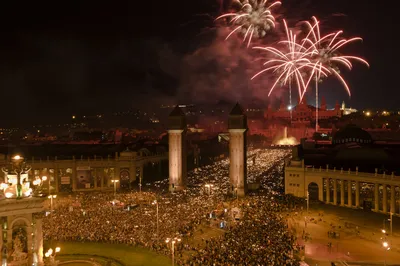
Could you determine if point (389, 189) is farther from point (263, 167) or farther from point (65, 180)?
point (65, 180)

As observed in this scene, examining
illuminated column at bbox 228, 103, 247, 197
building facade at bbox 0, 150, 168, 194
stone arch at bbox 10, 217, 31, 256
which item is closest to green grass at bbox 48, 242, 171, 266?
stone arch at bbox 10, 217, 31, 256

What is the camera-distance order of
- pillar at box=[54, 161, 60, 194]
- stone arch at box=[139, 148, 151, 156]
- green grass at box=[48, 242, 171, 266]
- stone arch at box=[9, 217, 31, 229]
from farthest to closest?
stone arch at box=[139, 148, 151, 156] → pillar at box=[54, 161, 60, 194] → green grass at box=[48, 242, 171, 266] → stone arch at box=[9, 217, 31, 229]

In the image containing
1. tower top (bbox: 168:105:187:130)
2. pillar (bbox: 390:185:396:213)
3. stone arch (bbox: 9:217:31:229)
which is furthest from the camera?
tower top (bbox: 168:105:187:130)

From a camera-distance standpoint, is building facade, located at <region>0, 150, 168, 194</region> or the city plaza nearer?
the city plaza

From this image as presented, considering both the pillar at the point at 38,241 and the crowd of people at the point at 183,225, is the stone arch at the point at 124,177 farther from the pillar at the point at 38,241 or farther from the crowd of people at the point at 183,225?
the pillar at the point at 38,241

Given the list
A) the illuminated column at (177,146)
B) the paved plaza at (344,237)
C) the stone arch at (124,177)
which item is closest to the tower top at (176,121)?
the illuminated column at (177,146)

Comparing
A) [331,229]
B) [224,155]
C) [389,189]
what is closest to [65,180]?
[331,229]

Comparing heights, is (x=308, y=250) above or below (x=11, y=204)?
below

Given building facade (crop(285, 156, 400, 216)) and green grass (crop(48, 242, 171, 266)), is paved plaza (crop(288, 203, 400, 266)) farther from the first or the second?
green grass (crop(48, 242, 171, 266))
